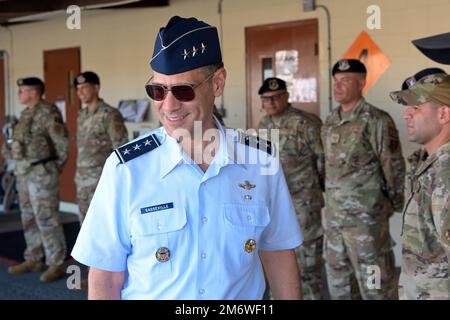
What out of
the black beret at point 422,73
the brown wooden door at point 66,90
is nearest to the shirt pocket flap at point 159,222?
the black beret at point 422,73

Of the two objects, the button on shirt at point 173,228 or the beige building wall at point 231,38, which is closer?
the button on shirt at point 173,228

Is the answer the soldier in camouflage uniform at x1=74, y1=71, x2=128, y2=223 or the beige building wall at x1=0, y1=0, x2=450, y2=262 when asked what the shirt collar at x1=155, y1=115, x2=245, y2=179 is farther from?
the beige building wall at x1=0, y1=0, x2=450, y2=262

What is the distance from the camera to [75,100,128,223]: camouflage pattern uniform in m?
5.23

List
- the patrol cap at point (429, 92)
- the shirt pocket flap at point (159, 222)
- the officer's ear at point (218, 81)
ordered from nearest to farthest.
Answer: the shirt pocket flap at point (159, 222) < the officer's ear at point (218, 81) < the patrol cap at point (429, 92)

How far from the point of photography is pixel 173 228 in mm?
1633

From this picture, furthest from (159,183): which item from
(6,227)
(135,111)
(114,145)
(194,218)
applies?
(6,227)

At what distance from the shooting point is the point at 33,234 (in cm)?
576

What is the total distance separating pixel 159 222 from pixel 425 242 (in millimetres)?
1324

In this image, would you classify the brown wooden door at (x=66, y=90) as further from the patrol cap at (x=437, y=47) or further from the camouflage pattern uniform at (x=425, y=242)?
the patrol cap at (x=437, y=47)

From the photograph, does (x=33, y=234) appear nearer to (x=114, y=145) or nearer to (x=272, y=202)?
(x=114, y=145)

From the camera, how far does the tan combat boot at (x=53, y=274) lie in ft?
17.5
